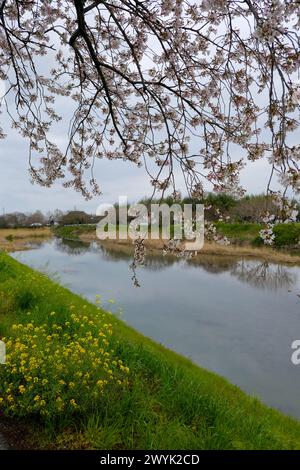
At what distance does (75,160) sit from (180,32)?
7.71ft

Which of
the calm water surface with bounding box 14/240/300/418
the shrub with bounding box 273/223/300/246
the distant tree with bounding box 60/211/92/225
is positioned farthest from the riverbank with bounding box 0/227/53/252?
the shrub with bounding box 273/223/300/246

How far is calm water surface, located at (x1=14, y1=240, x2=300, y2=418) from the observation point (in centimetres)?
822

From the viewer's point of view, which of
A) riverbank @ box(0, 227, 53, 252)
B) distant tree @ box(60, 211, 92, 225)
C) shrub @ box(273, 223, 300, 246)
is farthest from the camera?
distant tree @ box(60, 211, 92, 225)

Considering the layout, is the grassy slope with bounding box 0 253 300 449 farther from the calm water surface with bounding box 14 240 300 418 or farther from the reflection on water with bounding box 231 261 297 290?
the reflection on water with bounding box 231 261 297 290

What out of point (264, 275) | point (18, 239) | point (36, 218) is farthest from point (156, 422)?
point (36, 218)

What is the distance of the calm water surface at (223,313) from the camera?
8.22 meters

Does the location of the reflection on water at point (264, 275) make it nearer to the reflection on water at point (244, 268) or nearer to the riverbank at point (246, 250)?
the reflection on water at point (244, 268)

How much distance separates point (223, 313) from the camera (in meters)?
12.5

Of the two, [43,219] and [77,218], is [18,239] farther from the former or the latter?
[43,219]

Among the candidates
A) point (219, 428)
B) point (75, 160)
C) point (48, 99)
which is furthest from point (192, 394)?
point (48, 99)

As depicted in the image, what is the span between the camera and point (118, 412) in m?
3.17

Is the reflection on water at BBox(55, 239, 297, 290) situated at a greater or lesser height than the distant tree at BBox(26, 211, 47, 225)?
lesser

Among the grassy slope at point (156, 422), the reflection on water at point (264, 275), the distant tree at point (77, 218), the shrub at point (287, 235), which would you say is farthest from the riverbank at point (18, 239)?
the grassy slope at point (156, 422)

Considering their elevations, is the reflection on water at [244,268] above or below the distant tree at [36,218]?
below
